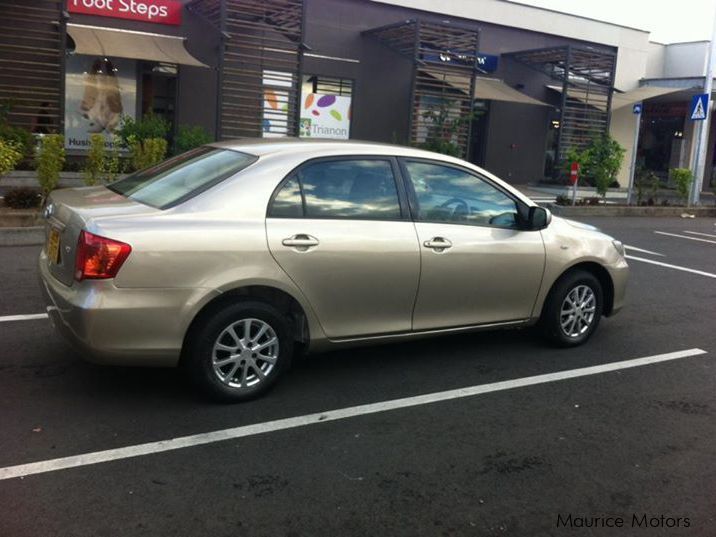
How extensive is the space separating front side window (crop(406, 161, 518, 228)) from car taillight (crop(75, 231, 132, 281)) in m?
2.04

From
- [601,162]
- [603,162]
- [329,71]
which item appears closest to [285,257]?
[603,162]

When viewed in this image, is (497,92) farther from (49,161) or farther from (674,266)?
(49,161)

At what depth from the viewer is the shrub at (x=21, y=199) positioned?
31.9ft

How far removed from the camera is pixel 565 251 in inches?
218

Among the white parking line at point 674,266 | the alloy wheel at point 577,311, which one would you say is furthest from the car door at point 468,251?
the white parking line at point 674,266

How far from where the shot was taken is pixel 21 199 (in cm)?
976

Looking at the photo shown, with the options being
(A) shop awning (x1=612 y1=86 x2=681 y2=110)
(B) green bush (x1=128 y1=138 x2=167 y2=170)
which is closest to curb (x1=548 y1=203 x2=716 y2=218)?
(A) shop awning (x1=612 y1=86 x2=681 y2=110)

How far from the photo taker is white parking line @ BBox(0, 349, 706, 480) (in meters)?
3.51

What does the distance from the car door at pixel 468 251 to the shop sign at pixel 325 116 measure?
45.5 feet

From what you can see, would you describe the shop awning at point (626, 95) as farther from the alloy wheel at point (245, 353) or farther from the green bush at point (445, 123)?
the alloy wheel at point (245, 353)

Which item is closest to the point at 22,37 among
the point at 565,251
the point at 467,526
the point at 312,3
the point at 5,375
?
the point at 312,3

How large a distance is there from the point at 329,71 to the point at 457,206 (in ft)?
48.5

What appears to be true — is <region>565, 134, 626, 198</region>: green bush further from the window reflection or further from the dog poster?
the window reflection

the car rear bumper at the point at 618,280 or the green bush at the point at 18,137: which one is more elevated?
the green bush at the point at 18,137
